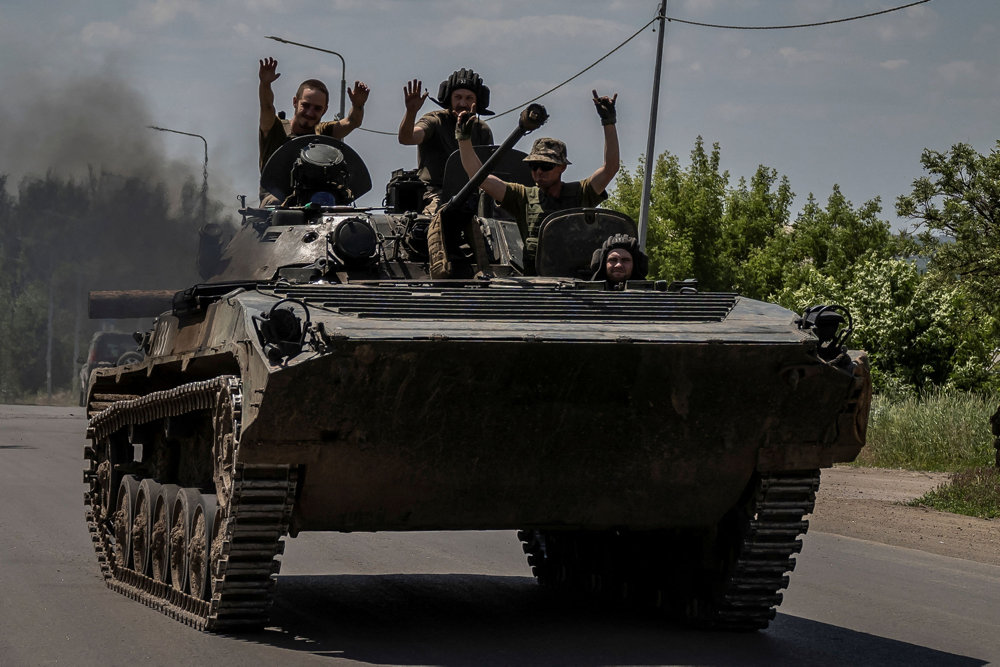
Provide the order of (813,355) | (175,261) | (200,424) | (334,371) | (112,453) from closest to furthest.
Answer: (334,371), (813,355), (200,424), (112,453), (175,261)

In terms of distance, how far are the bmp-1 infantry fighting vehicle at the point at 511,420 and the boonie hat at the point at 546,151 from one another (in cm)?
115

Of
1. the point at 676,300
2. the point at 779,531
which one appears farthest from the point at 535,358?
the point at 779,531

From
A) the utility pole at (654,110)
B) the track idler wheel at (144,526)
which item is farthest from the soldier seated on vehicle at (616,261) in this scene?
the utility pole at (654,110)

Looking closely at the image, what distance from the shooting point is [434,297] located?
7418 millimetres

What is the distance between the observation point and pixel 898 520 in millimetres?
14781

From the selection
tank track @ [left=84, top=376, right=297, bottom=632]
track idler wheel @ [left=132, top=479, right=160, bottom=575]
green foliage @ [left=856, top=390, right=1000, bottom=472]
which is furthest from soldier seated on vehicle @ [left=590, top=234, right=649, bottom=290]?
green foliage @ [left=856, top=390, right=1000, bottom=472]

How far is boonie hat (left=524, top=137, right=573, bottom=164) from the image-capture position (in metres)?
9.40

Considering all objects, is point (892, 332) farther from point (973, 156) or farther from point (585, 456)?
point (585, 456)

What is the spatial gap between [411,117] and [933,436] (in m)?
Result: 12.8

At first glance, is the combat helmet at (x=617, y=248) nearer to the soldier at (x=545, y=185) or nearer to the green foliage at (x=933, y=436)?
the soldier at (x=545, y=185)

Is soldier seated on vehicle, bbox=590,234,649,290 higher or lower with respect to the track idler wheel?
higher

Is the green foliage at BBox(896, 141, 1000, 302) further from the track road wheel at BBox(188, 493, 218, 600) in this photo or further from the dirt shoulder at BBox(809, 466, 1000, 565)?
the track road wheel at BBox(188, 493, 218, 600)

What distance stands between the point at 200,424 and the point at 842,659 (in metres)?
3.81

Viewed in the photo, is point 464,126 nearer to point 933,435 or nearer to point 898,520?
point 898,520
